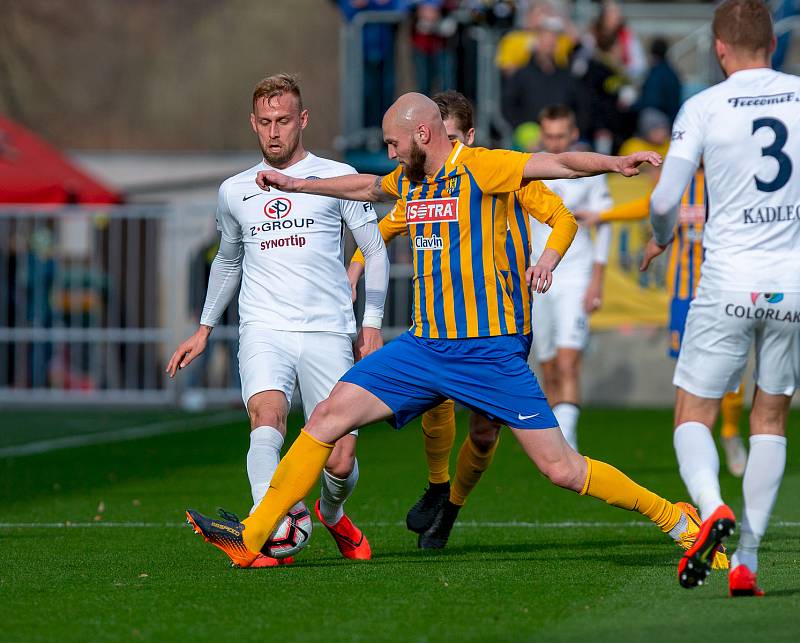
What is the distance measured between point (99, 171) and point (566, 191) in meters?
18.4

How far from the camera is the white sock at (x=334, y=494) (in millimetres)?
7133

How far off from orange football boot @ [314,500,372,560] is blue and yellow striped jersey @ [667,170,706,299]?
11.4 ft

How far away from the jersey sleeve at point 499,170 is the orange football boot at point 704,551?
1598 millimetres

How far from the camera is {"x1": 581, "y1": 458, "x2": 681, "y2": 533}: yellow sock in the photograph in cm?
657

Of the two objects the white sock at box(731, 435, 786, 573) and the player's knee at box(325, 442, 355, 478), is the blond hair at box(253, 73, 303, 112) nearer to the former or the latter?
the player's knee at box(325, 442, 355, 478)

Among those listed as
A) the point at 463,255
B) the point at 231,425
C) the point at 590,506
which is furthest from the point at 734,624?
the point at 231,425

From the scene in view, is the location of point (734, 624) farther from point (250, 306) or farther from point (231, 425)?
point (231, 425)

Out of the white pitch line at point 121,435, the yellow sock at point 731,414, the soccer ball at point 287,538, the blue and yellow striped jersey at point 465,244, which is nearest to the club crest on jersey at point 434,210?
the blue and yellow striped jersey at point 465,244

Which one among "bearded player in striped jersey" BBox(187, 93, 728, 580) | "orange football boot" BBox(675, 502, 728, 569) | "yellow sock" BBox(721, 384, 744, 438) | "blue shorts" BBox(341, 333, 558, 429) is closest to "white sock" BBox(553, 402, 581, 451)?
"yellow sock" BBox(721, 384, 744, 438)

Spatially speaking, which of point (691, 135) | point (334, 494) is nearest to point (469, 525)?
point (334, 494)

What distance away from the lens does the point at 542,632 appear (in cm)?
532

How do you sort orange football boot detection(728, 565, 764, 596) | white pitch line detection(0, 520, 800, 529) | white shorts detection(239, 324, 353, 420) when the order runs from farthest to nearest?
white pitch line detection(0, 520, 800, 529) → white shorts detection(239, 324, 353, 420) → orange football boot detection(728, 565, 764, 596)

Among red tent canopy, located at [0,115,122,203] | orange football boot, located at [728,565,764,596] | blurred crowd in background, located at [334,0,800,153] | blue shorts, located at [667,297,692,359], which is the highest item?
blurred crowd in background, located at [334,0,800,153]

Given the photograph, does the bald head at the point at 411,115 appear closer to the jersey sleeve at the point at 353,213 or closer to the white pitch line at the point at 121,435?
the jersey sleeve at the point at 353,213
